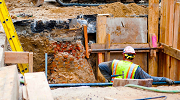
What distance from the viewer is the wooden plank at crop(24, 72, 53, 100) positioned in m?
2.36

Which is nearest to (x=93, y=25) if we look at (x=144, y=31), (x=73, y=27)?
(x=73, y=27)

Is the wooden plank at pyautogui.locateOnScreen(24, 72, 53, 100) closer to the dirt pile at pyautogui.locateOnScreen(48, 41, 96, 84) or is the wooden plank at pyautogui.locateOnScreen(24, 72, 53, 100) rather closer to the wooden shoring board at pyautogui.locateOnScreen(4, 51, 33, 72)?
the wooden shoring board at pyautogui.locateOnScreen(4, 51, 33, 72)

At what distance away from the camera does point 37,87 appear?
101 inches

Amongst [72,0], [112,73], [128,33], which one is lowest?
[112,73]

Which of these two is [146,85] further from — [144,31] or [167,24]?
[144,31]

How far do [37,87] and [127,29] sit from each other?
16.7 ft

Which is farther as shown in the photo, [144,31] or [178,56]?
[144,31]

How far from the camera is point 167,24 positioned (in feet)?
20.9

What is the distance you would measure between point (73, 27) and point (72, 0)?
2680 millimetres

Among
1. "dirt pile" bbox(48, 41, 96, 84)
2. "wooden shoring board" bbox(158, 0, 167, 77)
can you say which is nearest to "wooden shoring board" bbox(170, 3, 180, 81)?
"wooden shoring board" bbox(158, 0, 167, 77)

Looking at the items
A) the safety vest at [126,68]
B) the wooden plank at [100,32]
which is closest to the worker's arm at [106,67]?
the safety vest at [126,68]

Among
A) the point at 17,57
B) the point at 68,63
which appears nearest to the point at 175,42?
the point at 68,63

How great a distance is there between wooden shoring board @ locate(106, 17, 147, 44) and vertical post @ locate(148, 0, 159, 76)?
8.3 inches

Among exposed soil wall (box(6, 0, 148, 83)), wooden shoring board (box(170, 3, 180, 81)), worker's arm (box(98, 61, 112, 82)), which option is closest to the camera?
worker's arm (box(98, 61, 112, 82))
